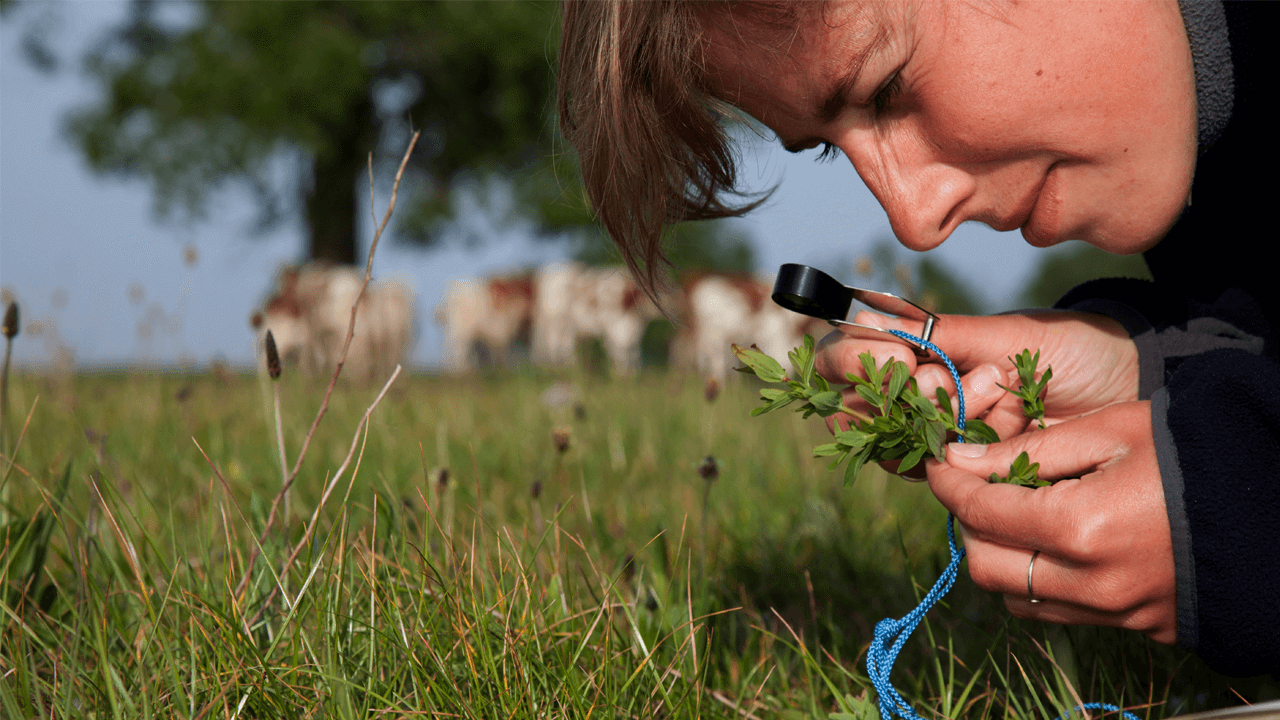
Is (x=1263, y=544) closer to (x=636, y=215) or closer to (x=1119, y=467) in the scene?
(x=1119, y=467)

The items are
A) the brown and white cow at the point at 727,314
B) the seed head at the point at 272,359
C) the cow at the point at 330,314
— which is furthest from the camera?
the brown and white cow at the point at 727,314

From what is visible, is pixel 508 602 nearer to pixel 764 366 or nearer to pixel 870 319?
pixel 764 366

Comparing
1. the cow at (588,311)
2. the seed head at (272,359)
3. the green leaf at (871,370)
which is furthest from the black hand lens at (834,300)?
the cow at (588,311)

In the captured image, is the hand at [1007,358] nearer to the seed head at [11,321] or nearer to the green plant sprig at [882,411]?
the green plant sprig at [882,411]

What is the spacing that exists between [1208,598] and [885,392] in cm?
45

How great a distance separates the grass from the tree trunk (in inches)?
481

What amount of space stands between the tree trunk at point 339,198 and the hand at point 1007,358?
1408 centimetres

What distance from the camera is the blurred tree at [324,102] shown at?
39.4 feet

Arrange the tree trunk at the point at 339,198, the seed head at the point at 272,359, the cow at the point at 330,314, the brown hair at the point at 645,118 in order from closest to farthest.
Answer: the brown hair at the point at 645,118, the seed head at the point at 272,359, the cow at the point at 330,314, the tree trunk at the point at 339,198

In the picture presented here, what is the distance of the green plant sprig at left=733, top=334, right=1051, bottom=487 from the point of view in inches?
43.1

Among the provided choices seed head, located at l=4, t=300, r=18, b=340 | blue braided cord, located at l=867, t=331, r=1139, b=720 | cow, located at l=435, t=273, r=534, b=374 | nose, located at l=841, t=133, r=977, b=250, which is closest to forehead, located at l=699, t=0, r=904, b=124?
nose, located at l=841, t=133, r=977, b=250

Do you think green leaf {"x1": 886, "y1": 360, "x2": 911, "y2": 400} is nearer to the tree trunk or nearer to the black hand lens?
the black hand lens

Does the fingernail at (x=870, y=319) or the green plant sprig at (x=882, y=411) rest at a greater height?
the fingernail at (x=870, y=319)

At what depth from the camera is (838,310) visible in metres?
1.29
